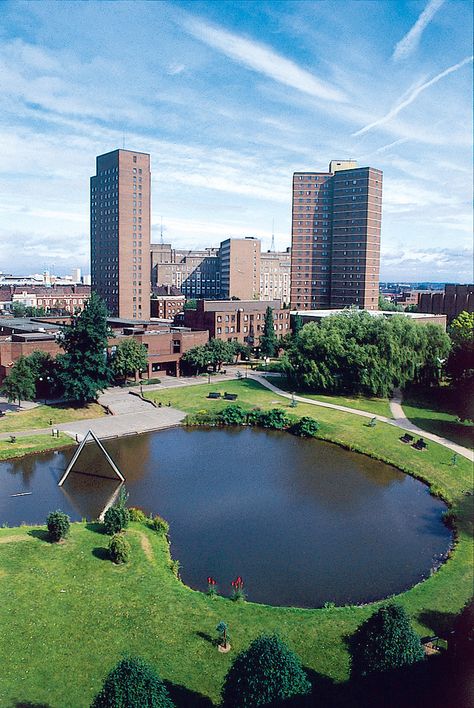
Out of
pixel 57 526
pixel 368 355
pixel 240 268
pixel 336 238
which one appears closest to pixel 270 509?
pixel 57 526

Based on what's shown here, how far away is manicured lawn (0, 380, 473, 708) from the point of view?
9.66m

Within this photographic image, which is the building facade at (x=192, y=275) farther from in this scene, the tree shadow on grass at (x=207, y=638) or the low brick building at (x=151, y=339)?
the tree shadow on grass at (x=207, y=638)

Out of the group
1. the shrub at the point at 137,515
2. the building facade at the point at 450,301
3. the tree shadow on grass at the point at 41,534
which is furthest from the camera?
the building facade at the point at 450,301

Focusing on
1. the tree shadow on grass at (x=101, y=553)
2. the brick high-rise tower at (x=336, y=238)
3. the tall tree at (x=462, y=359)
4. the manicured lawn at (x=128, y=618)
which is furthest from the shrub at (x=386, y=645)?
the brick high-rise tower at (x=336, y=238)

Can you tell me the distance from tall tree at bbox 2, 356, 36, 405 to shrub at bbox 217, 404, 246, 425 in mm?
10465

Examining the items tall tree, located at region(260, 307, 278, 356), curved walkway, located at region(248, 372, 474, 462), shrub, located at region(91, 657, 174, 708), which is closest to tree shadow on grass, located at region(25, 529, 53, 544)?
shrub, located at region(91, 657, 174, 708)

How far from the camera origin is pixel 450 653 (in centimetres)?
869

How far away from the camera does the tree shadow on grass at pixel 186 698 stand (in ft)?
29.2

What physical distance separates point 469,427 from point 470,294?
108 ft

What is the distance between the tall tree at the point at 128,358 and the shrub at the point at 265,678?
3039 cm

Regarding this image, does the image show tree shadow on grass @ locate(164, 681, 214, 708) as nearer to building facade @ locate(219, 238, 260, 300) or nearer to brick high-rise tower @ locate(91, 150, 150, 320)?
brick high-rise tower @ locate(91, 150, 150, 320)

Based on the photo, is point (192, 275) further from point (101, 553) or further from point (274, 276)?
point (101, 553)

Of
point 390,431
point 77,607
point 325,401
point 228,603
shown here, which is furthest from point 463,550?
point 325,401

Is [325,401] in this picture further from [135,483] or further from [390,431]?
[135,483]
